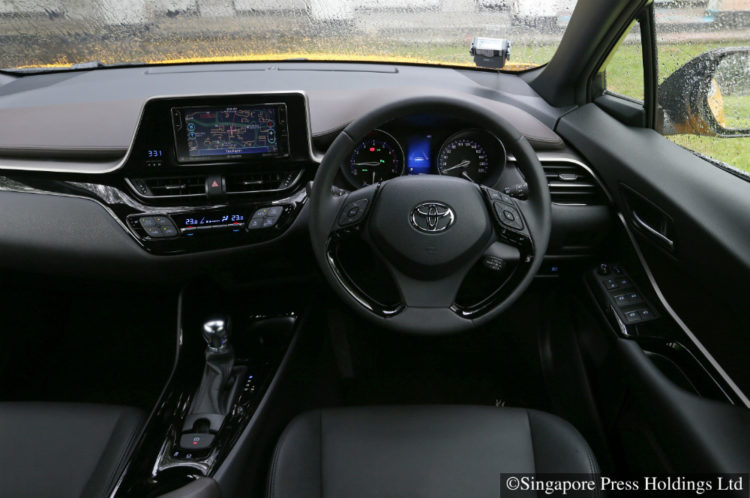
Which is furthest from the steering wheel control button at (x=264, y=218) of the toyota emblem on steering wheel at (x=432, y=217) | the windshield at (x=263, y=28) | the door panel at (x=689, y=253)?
the door panel at (x=689, y=253)

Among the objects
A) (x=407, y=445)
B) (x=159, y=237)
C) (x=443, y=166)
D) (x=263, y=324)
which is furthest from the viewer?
(x=263, y=324)

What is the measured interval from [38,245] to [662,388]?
6.14ft

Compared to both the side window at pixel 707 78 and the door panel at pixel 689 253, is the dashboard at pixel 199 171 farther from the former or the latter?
the side window at pixel 707 78

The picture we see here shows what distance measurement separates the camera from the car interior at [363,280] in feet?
4.29

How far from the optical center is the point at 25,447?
1.32m

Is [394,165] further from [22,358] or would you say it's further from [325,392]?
[22,358]

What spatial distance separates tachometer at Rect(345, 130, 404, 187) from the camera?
5.61 feet

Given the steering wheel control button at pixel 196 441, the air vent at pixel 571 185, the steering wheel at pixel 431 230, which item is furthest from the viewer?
the air vent at pixel 571 185

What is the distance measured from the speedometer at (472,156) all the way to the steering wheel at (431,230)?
0.40 m

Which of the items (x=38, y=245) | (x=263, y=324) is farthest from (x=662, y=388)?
(x=38, y=245)

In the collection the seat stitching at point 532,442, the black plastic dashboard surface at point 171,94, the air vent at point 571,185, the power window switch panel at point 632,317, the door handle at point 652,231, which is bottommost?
the seat stitching at point 532,442

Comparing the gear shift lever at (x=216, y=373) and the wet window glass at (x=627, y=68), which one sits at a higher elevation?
the wet window glass at (x=627, y=68)

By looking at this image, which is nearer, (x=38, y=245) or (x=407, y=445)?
(x=407, y=445)

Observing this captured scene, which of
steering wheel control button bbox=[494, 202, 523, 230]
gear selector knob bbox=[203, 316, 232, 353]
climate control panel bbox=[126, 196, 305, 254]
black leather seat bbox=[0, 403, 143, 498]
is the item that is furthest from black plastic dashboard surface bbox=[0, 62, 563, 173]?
black leather seat bbox=[0, 403, 143, 498]
